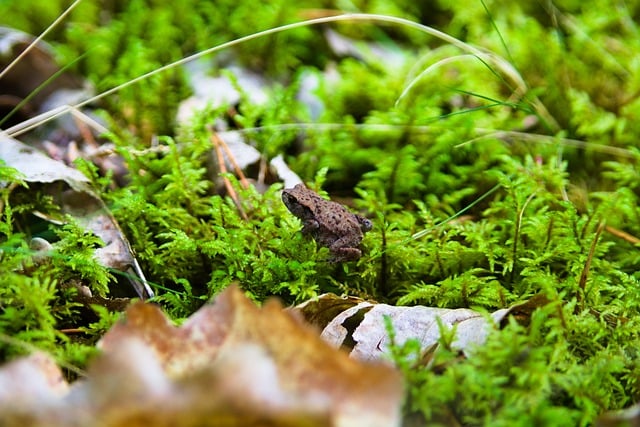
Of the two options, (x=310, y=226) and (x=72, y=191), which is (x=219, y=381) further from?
(x=72, y=191)

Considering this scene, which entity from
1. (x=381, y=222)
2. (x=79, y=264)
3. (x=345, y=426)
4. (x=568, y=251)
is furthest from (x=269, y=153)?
(x=345, y=426)

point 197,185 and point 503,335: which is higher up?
point 503,335

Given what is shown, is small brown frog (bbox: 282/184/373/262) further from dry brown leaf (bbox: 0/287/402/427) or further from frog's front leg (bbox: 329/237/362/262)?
dry brown leaf (bbox: 0/287/402/427)

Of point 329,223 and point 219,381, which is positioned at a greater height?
point 219,381

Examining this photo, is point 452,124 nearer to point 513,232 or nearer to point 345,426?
point 513,232

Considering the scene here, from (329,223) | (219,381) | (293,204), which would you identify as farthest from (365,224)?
(219,381)

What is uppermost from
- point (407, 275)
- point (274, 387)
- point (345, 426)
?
point (274, 387)
